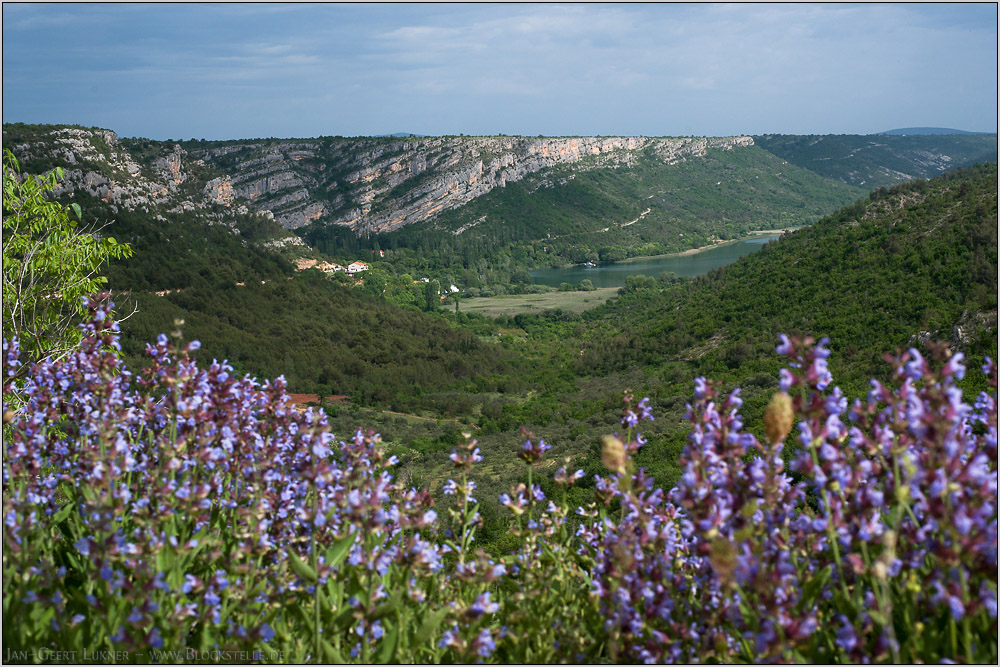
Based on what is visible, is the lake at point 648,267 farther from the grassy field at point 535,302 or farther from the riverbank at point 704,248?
the grassy field at point 535,302

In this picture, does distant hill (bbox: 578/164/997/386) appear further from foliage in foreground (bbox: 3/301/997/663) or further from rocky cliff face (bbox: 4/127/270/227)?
rocky cliff face (bbox: 4/127/270/227)

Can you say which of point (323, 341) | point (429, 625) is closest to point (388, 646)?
point (429, 625)

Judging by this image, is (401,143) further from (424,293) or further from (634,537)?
(634,537)

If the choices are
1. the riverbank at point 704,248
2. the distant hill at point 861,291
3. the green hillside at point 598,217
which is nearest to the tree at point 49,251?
the distant hill at point 861,291

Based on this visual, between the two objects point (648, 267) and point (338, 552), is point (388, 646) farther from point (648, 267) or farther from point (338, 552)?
point (648, 267)

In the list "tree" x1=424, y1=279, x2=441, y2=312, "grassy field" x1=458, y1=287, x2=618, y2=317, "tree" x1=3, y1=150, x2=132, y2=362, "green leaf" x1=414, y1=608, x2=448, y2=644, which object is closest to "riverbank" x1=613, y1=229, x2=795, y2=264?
"grassy field" x1=458, y1=287, x2=618, y2=317

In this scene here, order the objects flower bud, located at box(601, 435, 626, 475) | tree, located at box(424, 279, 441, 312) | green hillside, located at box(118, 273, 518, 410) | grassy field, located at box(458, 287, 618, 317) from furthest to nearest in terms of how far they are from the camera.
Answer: tree, located at box(424, 279, 441, 312)
grassy field, located at box(458, 287, 618, 317)
green hillside, located at box(118, 273, 518, 410)
flower bud, located at box(601, 435, 626, 475)
